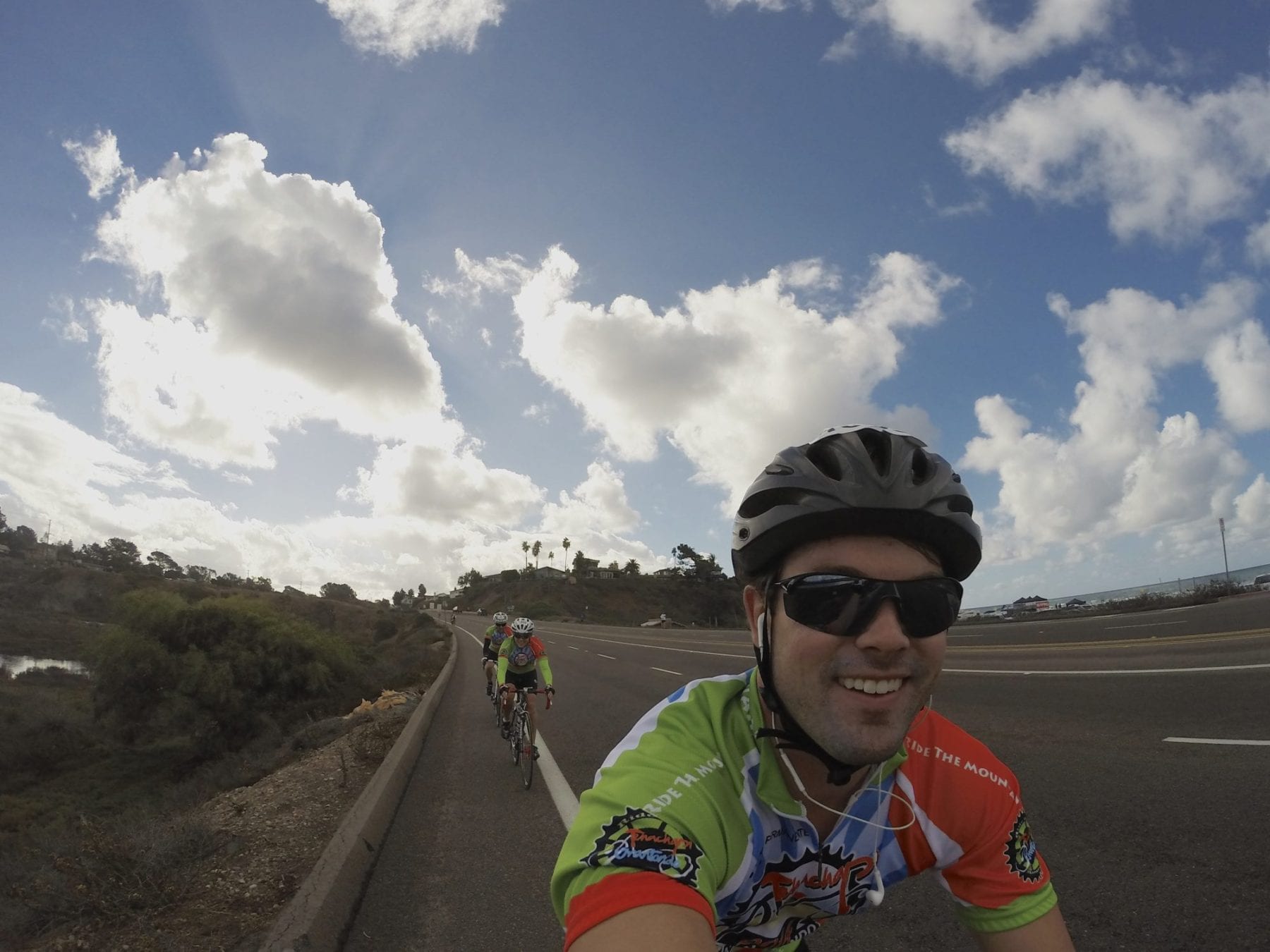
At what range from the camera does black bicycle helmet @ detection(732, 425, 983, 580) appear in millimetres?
1988

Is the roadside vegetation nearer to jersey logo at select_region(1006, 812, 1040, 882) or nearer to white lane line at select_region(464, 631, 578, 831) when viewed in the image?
white lane line at select_region(464, 631, 578, 831)

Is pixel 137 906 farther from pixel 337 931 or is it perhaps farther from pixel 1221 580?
pixel 1221 580

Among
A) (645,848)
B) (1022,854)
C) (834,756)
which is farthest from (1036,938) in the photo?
(645,848)

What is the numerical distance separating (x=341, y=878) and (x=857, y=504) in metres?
4.52

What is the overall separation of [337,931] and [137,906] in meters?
1.45

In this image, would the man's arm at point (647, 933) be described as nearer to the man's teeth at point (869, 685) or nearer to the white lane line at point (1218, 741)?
the man's teeth at point (869, 685)

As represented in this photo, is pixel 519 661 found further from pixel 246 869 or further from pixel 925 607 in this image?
pixel 925 607

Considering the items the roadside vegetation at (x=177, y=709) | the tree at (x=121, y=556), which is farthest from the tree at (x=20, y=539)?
the roadside vegetation at (x=177, y=709)

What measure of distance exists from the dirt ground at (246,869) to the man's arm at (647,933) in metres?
3.47

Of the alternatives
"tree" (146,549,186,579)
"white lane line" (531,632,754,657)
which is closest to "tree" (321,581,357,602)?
"tree" (146,549,186,579)

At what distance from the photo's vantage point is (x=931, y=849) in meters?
1.96

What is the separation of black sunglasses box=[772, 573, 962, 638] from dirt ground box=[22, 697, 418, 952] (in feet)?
12.4

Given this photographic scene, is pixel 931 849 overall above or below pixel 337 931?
above

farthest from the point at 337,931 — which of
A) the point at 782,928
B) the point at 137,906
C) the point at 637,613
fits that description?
the point at 637,613
